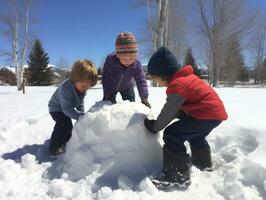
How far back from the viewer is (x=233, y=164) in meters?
2.60

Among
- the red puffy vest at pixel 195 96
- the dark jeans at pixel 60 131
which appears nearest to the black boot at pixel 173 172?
the red puffy vest at pixel 195 96

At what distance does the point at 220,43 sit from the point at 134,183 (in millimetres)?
19637

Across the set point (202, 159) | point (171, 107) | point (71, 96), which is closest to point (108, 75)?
point (71, 96)

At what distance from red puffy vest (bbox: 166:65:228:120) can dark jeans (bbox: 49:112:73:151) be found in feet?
4.46

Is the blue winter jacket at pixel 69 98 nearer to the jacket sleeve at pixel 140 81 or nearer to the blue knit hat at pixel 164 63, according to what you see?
the jacket sleeve at pixel 140 81

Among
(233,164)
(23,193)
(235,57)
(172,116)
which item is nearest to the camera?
(23,193)

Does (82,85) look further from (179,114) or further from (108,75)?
(179,114)

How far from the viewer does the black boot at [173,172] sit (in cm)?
232

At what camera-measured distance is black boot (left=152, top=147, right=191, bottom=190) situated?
7.60 ft

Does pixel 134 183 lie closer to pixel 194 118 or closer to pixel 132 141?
pixel 132 141

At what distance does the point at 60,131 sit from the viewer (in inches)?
129

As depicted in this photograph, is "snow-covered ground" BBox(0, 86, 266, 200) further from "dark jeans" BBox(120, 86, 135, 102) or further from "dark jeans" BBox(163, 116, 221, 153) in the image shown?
"dark jeans" BBox(120, 86, 135, 102)

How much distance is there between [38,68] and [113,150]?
31.8 metres

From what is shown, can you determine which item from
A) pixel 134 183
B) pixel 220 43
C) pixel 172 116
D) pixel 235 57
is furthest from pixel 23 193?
pixel 235 57
